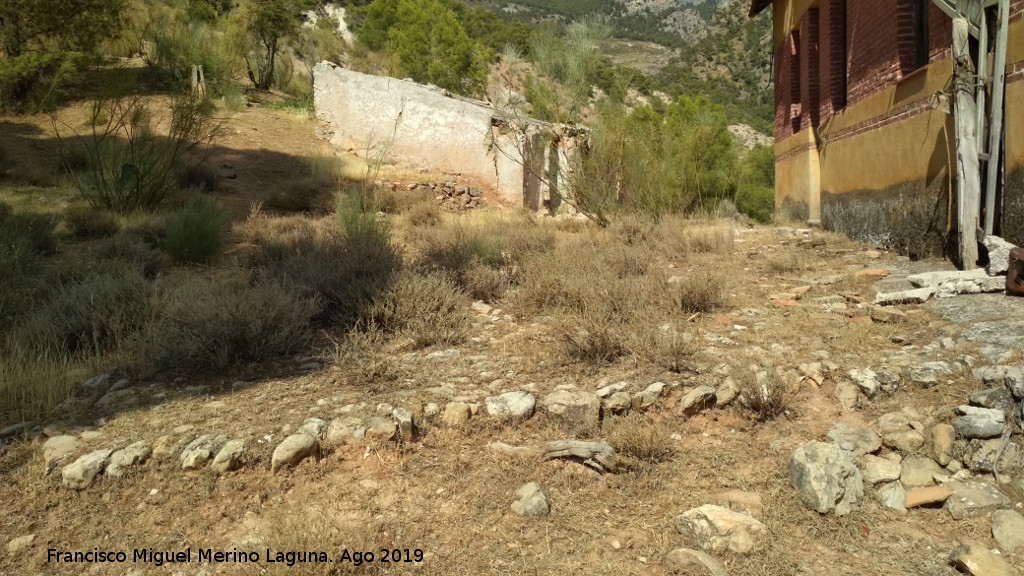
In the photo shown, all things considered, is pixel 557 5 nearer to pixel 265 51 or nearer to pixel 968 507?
pixel 265 51

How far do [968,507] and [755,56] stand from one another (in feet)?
205

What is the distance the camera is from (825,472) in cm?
243

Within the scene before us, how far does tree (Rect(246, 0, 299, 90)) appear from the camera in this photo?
20.6m

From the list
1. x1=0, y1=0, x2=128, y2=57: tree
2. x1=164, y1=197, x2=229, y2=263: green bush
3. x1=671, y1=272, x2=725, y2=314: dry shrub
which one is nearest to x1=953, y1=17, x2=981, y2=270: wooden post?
x1=671, y1=272, x2=725, y2=314: dry shrub

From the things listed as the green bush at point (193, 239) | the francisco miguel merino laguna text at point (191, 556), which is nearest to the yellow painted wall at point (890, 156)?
the francisco miguel merino laguna text at point (191, 556)

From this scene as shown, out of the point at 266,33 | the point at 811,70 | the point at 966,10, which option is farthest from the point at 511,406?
the point at 266,33

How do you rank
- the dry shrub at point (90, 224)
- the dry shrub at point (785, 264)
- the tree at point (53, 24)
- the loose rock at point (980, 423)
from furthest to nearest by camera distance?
1. the tree at point (53, 24)
2. the dry shrub at point (90, 224)
3. the dry shrub at point (785, 264)
4. the loose rock at point (980, 423)

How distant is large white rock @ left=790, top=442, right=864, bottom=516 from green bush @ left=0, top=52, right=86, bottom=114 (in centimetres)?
1226

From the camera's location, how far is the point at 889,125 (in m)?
6.59

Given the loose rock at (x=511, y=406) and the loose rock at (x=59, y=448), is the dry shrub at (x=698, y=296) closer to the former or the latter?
the loose rock at (x=511, y=406)

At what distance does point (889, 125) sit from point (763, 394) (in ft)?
17.1

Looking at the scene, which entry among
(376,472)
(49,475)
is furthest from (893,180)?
(49,475)

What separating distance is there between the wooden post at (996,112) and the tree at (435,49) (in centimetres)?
2043

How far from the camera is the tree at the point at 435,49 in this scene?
23.4 m
